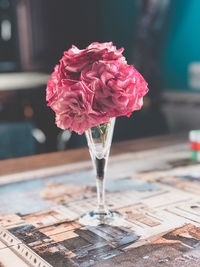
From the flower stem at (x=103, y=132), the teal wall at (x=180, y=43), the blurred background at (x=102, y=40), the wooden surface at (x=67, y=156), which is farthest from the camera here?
the blurred background at (x=102, y=40)

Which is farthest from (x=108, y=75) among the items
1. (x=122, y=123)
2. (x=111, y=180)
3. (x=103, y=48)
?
(x=122, y=123)

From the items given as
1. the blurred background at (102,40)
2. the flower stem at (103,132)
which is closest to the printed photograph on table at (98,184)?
the flower stem at (103,132)

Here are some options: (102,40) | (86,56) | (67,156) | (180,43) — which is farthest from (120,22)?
(86,56)

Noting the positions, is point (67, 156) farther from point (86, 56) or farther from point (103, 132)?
point (86, 56)

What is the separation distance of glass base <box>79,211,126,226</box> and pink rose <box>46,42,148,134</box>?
0.97 feet

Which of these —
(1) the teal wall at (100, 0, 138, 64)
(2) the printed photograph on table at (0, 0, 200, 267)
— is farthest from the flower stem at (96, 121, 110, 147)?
(1) the teal wall at (100, 0, 138, 64)

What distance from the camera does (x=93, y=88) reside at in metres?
1.02

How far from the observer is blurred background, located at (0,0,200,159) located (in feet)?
12.4

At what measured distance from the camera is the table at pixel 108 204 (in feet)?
3.24

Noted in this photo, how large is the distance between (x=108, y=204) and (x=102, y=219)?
0.14m

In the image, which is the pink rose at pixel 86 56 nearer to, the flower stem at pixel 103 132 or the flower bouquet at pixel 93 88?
the flower bouquet at pixel 93 88

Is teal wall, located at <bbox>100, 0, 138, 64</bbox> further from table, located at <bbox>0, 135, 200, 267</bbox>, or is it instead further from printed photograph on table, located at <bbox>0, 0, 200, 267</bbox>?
table, located at <bbox>0, 135, 200, 267</bbox>

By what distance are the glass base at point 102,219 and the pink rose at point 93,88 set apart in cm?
30

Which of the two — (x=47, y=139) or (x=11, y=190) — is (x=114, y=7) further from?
(x=11, y=190)
